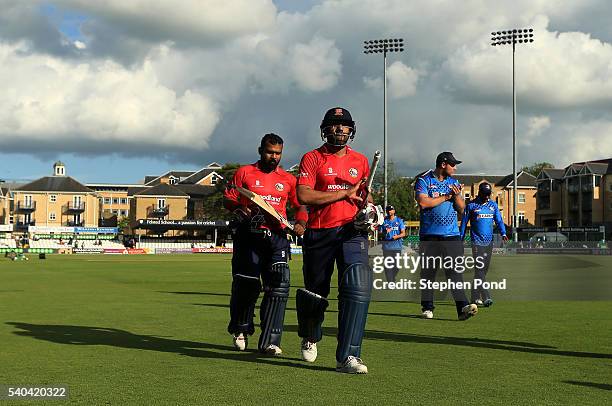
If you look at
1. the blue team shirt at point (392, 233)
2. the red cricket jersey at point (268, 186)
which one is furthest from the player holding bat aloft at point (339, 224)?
the blue team shirt at point (392, 233)

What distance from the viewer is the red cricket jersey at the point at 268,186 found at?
8.14m

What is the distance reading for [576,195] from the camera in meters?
115

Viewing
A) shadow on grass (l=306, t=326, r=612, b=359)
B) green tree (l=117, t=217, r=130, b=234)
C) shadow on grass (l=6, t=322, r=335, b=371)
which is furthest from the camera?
green tree (l=117, t=217, r=130, b=234)

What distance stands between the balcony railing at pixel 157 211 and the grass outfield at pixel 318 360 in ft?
408

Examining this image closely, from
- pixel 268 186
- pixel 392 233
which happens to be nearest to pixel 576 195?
pixel 392 233

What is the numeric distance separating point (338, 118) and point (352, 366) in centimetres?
213

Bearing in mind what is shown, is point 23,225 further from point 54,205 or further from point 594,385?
point 594,385

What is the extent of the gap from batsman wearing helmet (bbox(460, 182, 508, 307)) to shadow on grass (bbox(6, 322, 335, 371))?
5435mm

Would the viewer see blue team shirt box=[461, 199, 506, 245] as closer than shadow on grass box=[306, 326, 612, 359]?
No

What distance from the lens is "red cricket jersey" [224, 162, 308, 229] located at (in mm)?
8141

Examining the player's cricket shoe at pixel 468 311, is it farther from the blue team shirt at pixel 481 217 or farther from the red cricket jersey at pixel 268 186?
the red cricket jersey at pixel 268 186

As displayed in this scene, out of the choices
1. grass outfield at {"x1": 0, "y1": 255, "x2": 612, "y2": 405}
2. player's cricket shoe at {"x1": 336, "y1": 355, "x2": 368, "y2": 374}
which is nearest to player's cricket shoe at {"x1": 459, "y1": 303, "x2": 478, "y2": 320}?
grass outfield at {"x1": 0, "y1": 255, "x2": 612, "y2": 405}

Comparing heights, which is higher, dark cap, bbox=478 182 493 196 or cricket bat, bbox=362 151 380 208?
dark cap, bbox=478 182 493 196

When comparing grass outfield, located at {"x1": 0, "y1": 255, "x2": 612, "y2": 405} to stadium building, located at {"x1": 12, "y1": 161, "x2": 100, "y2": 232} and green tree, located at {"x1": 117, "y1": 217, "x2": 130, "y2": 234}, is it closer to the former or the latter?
stadium building, located at {"x1": 12, "y1": 161, "x2": 100, "y2": 232}
